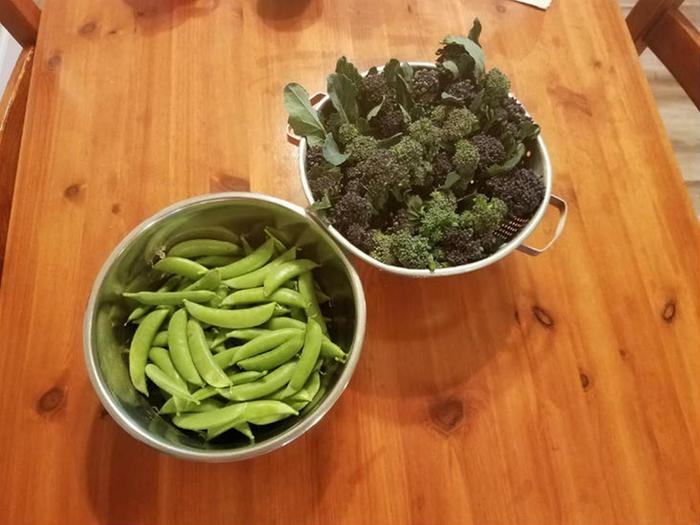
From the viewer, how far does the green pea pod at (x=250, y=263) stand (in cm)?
70

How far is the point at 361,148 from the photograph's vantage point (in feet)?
2.27

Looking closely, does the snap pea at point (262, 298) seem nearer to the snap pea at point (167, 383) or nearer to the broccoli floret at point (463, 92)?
the snap pea at point (167, 383)

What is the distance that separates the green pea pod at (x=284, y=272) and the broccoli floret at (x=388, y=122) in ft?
0.59

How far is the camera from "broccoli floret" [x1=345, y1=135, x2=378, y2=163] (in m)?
0.69

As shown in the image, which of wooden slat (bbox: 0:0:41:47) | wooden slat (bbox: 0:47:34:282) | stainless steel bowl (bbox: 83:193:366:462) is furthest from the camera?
wooden slat (bbox: 0:0:41:47)

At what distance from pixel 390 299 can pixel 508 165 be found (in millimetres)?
223

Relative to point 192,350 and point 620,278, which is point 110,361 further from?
point 620,278

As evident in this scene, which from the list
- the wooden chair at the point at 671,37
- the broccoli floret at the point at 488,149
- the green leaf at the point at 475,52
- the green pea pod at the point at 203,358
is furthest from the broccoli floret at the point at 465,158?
the wooden chair at the point at 671,37

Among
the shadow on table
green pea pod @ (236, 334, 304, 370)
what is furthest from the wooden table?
green pea pod @ (236, 334, 304, 370)

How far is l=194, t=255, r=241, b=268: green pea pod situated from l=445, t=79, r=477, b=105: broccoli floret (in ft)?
1.10

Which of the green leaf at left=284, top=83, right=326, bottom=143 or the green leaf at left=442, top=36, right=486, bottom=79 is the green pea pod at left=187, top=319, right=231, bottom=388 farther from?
the green leaf at left=442, top=36, right=486, bottom=79

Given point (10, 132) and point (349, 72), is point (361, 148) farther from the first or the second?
point (10, 132)

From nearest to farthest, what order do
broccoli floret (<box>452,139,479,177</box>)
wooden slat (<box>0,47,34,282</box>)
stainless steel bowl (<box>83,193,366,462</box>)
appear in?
stainless steel bowl (<box>83,193,366,462</box>) → broccoli floret (<box>452,139,479,177</box>) → wooden slat (<box>0,47,34,282</box>)

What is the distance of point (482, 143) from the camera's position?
702 millimetres
